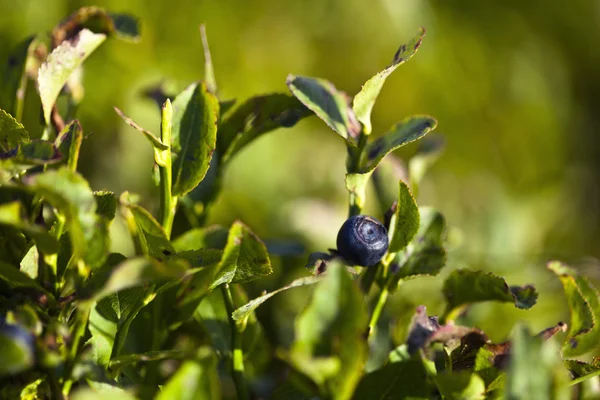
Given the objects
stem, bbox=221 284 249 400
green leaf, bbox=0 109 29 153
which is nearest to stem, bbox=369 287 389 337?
stem, bbox=221 284 249 400

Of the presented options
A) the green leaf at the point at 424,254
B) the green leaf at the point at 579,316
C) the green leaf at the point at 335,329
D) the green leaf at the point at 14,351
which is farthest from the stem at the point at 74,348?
the green leaf at the point at 579,316

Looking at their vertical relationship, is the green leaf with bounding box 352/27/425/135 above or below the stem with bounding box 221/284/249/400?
above

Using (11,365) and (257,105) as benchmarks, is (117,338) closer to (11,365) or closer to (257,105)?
(11,365)

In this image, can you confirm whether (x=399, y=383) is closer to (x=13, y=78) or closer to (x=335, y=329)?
(x=335, y=329)

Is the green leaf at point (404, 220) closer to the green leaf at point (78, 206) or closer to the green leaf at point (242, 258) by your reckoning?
the green leaf at point (242, 258)

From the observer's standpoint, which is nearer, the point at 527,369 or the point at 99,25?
the point at 527,369

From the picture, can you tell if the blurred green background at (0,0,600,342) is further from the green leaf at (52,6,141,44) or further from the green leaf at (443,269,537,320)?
the green leaf at (52,6,141,44)

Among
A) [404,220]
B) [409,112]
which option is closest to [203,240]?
[404,220]
